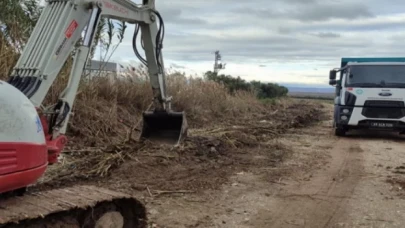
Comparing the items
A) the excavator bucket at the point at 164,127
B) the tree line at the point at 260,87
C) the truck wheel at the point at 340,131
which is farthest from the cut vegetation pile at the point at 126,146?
the tree line at the point at 260,87

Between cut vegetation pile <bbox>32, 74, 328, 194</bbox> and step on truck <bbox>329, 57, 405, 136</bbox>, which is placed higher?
step on truck <bbox>329, 57, 405, 136</bbox>

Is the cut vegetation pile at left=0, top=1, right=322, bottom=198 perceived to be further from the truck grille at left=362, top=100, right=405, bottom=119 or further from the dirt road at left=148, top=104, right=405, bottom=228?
the truck grille at left=362, top=100, right=405, bottom=119

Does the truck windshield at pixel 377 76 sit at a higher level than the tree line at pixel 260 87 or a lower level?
higher

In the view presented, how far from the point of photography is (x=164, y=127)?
9.71 m

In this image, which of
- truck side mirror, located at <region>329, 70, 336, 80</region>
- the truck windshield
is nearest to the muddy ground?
the truck windshield

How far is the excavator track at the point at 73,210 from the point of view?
12.0 ft

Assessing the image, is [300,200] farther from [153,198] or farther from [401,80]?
[401,80]

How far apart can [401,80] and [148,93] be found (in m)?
7.22

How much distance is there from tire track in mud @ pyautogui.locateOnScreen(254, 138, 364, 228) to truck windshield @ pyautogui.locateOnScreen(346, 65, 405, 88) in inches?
213

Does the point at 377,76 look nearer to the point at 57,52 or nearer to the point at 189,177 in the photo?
the point at 189,177

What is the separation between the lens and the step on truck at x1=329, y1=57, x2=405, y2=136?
1441 centimetres

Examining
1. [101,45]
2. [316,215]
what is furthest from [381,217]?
[101,45]

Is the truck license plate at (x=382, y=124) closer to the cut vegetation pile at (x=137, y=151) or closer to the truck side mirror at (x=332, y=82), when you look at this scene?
the truck side mirror at (x=332, y=82)

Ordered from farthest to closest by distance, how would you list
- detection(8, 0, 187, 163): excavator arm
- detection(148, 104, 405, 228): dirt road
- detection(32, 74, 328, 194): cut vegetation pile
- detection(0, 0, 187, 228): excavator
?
1. detection(32, 74, 328, 194): cut vegetation pile
2. detection(148, 104, 405, 228): dirt road
3. detection(8, 0, 187, 163): excavator arm
4. detection(0, 0, 187, 228): excavator
